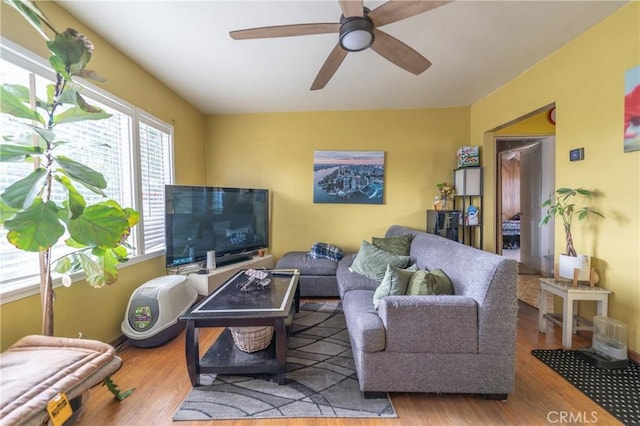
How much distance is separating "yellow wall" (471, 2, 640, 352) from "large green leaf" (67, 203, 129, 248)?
3344 millimetres

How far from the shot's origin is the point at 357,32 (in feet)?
5.13

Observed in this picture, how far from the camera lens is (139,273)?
2.48 meters

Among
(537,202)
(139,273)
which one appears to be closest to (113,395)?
(139,273)

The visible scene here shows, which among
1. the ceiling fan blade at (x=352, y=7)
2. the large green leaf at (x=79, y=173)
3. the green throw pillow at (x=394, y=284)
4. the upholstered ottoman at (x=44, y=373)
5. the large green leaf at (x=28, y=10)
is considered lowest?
the upholstered ottoman at (x=44, y=373)

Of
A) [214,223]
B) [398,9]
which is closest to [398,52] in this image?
[398,9]

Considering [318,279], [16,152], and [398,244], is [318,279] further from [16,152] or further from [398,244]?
[16,152]

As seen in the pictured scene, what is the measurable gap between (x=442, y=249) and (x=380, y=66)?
1855 mm

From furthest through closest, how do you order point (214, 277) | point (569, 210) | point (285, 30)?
point (214, 277), point (569, 210), point (285, 30)

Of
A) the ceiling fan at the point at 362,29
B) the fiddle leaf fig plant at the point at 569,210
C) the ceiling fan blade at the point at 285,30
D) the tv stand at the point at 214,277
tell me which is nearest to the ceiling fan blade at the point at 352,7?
the ceiling fan at the point at 362,29

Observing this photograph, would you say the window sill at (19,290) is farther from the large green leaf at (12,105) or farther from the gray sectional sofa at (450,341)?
the gray sectional sofa at (450,341)

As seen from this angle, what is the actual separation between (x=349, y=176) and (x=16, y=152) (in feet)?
10.5

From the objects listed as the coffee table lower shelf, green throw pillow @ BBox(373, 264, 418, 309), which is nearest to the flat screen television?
the coffee table lower shelf

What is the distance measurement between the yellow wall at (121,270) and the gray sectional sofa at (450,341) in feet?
6.60

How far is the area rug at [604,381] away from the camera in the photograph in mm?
1461
